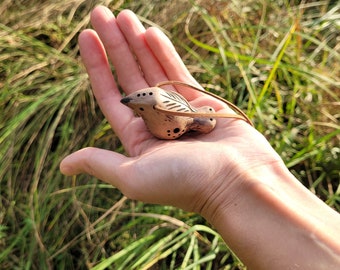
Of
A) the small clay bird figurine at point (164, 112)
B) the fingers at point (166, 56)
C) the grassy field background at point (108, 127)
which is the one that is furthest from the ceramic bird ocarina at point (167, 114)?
the grassy field background at point (108, 127)

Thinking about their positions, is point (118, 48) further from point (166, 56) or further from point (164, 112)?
point (164, 112)

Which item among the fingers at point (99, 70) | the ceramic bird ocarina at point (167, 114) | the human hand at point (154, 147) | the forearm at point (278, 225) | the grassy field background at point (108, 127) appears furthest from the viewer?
the grassy field background at point (108, 127)

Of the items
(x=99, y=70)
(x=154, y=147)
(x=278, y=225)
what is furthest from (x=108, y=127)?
(x=278, y=225)

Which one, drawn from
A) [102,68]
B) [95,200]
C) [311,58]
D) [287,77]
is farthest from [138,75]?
[311,58]

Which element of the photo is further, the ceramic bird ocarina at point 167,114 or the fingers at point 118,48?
the fingers at point 118,48

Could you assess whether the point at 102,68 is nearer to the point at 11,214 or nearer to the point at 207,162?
the point at 207,162

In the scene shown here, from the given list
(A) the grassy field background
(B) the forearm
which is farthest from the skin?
(A) the grassy field background

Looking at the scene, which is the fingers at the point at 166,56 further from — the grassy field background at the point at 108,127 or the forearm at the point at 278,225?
the forearm at the point at 278,225
